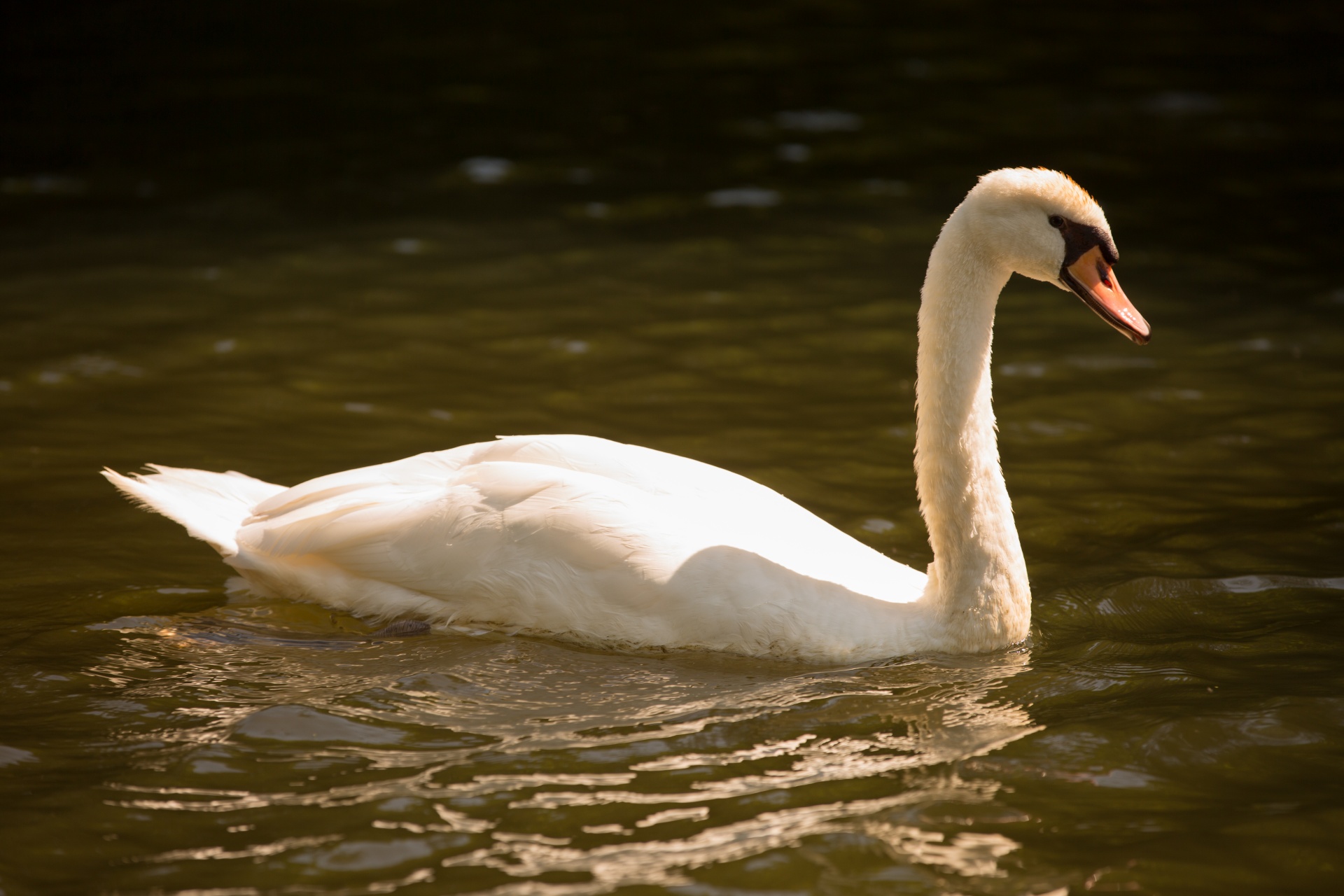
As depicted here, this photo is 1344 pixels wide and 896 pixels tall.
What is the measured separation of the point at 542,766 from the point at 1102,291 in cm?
255

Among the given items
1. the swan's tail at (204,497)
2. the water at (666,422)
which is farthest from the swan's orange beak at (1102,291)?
the swan's tail at (204,497)

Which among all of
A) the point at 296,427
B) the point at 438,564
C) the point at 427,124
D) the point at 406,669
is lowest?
the point at 406,669

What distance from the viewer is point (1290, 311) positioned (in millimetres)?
9352

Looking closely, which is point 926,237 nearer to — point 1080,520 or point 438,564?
point 1080,520

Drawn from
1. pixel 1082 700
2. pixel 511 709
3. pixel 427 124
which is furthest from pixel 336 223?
pixel 1082 700

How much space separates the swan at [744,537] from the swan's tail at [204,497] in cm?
36

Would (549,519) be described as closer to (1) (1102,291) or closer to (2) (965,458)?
(2) (965,458)

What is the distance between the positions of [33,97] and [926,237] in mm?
9280

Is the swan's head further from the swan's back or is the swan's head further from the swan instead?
the swan's back

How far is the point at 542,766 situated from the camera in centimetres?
438

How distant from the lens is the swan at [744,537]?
500 cm

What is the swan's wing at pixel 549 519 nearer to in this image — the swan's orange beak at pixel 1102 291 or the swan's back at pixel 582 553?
the swan's back at pixel 582 553

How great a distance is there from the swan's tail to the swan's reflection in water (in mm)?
374

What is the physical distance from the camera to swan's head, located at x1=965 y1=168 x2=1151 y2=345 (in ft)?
16.4
